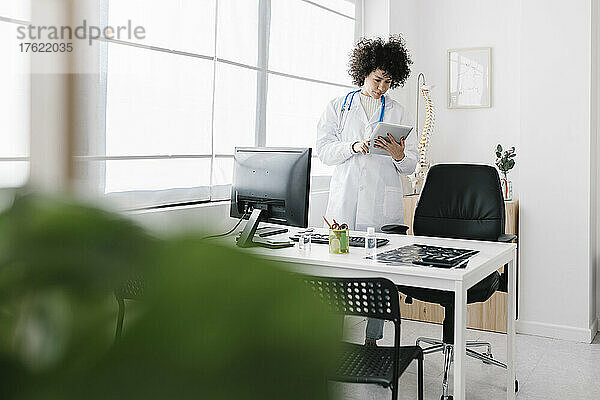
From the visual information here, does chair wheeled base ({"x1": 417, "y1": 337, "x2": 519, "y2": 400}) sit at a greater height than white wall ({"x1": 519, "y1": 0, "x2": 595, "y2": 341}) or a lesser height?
lesser

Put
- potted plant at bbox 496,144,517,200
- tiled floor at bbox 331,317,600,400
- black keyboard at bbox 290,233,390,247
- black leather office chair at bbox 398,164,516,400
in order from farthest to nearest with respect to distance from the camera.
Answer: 1. potted plant at bbox 496,144,517,200
2. black leather office chair at bbox 398,164,516,400
3. tiled floor at bbox 331,317,600,400
4. black keyboard at bbox 290,233,390,247

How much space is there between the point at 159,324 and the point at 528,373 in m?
3.46

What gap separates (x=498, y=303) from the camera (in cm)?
390

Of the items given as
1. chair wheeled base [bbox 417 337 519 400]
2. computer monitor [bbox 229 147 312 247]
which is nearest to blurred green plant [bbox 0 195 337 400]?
computer monitor [bbox 229 147 312 247]

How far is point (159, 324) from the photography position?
9 centimetres

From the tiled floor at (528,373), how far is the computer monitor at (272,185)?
779 mm

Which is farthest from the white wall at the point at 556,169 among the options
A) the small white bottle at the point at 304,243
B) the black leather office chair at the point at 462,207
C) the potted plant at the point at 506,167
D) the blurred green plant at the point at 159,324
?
the blurred green plant at the point at 159,324

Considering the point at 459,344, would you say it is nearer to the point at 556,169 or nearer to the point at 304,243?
the point at 304,243

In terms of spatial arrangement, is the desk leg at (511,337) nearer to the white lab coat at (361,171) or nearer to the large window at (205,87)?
the white lab coat at (361,171)

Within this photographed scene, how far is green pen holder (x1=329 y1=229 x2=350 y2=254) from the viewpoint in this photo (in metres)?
2.49

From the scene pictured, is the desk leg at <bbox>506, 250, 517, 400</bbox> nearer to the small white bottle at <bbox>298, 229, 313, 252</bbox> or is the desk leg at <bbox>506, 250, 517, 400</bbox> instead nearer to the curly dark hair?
the small white bottle at <bbox>298, 229, 313, 252</bbox>

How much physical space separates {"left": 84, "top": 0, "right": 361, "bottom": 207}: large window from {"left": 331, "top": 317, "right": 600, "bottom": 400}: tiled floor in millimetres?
1337

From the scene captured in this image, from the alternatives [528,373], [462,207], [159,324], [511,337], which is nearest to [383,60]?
[462,207]

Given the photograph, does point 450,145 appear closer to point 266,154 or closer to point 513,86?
point 513,86
